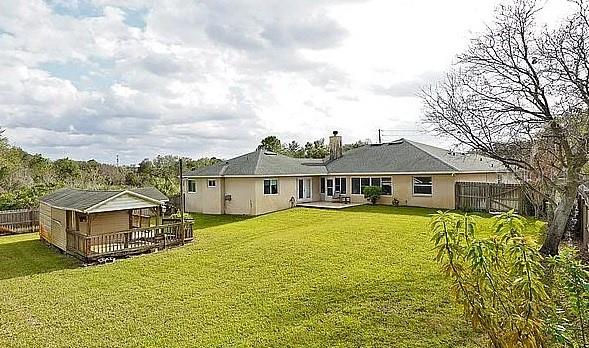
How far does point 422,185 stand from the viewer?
24.6 m

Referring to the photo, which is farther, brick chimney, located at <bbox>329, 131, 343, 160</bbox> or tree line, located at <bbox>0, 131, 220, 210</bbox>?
brick chimney, located at <bbox>329, 131, 343, 160</bbox>

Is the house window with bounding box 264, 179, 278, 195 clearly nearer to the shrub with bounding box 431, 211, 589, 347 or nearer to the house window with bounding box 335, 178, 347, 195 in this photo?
the house window with bounding box 335, 178, 347, 195

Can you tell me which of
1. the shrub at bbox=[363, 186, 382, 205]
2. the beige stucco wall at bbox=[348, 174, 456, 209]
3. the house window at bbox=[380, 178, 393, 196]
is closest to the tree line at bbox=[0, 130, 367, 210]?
the shrub at bbox=[363, 186, 382, 205]

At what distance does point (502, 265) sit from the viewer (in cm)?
430

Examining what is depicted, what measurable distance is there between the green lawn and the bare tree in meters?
3.62

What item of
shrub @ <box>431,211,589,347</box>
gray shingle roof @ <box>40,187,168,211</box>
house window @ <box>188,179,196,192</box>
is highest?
house window @ <box>188,179,196,192</box>

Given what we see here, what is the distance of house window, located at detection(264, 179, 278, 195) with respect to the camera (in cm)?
2544

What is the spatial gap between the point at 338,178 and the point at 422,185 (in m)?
6.31

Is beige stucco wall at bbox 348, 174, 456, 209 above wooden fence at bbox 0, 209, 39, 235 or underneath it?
above

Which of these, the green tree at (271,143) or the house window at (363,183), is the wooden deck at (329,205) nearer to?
the house window at (363,183)

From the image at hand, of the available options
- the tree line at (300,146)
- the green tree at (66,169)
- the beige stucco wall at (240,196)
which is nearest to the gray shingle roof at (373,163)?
the beige stucco wall at (240,196)

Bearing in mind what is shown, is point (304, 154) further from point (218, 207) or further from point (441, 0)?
point (441, 0)

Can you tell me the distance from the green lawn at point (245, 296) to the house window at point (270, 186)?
9555 millimetres

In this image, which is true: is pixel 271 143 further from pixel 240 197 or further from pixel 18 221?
pixel 18 221
